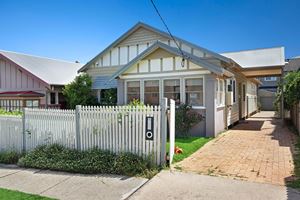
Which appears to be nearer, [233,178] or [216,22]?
[233,178]

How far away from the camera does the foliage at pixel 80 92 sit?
16.3 m

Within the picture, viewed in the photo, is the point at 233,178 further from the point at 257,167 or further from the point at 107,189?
the point at 107,189

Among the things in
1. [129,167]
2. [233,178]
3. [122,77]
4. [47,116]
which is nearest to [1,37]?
[122,77]

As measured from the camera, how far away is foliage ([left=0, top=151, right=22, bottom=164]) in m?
8.20

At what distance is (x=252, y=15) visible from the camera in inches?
683

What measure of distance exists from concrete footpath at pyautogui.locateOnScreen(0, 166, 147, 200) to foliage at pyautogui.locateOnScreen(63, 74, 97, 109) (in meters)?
9.46

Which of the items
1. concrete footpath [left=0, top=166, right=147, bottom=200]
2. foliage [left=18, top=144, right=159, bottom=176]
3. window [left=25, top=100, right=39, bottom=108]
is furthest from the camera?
window [left=25, top=100, right=39, bottom=108]

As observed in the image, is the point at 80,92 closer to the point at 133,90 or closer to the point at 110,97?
the point at 110,97

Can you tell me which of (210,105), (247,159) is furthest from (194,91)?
(247,159)

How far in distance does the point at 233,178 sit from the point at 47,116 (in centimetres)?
572

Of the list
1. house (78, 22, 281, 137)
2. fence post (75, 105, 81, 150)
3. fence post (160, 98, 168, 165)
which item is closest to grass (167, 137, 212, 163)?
fence post (160, 98, 168, 165)

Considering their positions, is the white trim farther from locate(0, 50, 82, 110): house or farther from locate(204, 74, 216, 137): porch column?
locate(0, 50, 82, 110): house

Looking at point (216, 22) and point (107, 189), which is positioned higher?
point (216, 22)

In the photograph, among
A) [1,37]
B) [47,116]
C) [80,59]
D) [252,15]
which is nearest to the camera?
[47,116]
